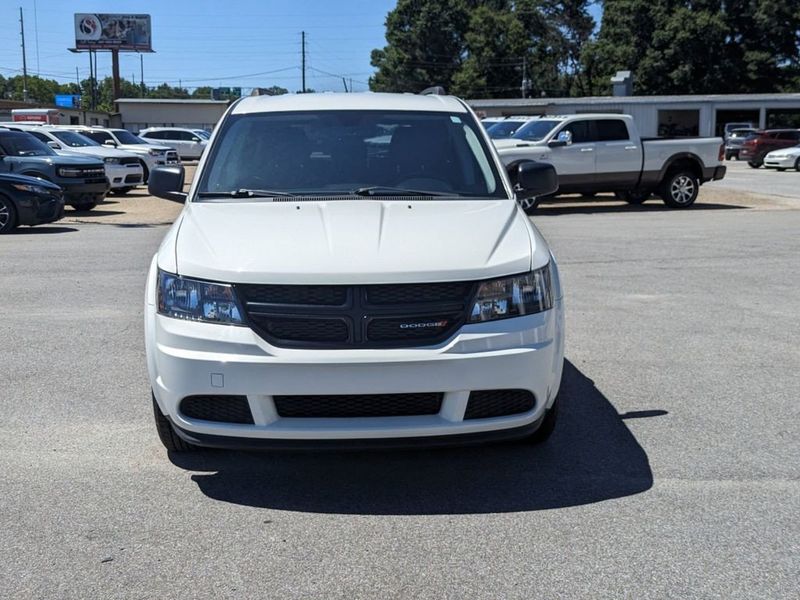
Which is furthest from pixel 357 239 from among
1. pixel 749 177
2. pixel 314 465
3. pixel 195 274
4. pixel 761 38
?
pixel 761 38

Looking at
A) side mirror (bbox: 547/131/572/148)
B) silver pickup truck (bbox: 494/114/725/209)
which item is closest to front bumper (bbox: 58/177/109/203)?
silver pickup truck (bbox: 494/114/725/209)

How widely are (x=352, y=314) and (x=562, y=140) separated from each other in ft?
52.0

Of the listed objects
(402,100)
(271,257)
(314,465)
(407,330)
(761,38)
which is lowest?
(314,465)

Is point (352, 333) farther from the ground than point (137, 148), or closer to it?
closer to it

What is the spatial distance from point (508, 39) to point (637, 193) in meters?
62.6

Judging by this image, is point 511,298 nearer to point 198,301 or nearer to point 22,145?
point 198,301

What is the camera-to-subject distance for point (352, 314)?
4.00 metres

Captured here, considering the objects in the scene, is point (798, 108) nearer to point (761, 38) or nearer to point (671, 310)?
point (761, 38)

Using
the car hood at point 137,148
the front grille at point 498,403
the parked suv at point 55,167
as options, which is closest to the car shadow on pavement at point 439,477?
the front grille at point 498,403

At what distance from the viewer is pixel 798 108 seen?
57.6m

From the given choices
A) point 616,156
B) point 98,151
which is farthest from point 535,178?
point 98,151

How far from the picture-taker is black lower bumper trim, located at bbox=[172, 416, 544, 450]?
404cm

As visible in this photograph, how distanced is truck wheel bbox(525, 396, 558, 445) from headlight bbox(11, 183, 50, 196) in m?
12.8

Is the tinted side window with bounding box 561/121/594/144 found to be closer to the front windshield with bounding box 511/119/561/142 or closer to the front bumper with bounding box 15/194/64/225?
the front windshield with bounding box 511/119/561/142
